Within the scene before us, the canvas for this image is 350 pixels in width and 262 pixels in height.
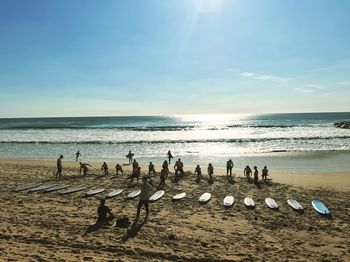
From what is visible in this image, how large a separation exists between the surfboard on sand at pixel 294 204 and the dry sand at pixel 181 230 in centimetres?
25

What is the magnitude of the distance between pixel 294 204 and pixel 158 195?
556 centimetres

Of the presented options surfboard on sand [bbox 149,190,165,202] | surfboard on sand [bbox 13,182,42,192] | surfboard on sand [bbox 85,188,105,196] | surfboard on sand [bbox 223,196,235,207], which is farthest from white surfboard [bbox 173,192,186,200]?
surfboard on sand [bbox 13,182,42,192]

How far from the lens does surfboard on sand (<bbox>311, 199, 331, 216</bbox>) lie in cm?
1274

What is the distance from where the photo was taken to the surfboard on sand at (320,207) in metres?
12.7

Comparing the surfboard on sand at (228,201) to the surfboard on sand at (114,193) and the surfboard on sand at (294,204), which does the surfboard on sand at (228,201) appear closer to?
the surfboard on sand at (294,204)

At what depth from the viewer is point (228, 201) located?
47.1 feet

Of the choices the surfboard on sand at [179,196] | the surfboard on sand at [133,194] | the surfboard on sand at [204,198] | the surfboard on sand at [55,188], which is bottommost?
the surfboard on sand at [204,198]

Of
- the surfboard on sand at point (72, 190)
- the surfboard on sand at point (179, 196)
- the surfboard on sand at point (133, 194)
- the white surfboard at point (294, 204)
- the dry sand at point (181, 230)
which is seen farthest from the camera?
the surfboard on sand at point (72, 190)

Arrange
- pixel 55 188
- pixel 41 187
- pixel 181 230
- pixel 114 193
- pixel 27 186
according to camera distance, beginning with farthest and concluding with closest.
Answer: pixel 27 186 < pixel 41 187 < pixel 55 188 < pixel 114 193 < pixel 181 230

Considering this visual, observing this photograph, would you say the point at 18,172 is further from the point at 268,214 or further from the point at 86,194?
the point at 268,214

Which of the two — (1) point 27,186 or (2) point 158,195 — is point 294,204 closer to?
(2) point 158,195

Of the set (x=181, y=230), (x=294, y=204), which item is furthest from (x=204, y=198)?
(x=181, y=230)

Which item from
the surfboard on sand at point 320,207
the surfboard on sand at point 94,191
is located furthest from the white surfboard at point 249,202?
the surfboard on sand at point 94,191

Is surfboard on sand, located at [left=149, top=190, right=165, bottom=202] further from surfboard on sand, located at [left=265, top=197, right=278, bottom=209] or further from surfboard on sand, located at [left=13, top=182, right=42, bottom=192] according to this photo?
surfboard on sand, located at [left=13, top=182, right=42, bottom=192]
